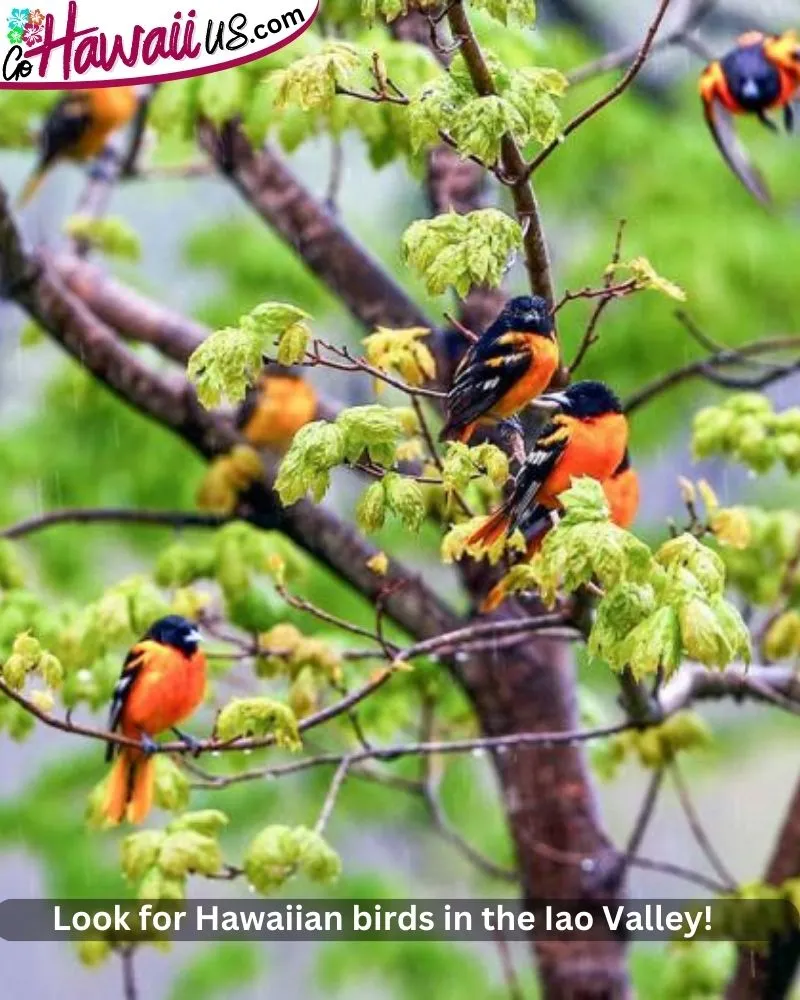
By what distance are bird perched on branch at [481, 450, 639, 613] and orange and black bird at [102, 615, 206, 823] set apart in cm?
49

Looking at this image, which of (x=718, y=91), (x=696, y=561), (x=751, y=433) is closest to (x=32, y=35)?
(x=718, y=91)

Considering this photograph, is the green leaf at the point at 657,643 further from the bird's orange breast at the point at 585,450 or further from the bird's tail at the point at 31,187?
the bird's tail at the point at 31,187

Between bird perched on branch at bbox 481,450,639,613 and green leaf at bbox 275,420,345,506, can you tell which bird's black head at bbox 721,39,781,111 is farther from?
green leaf at bbox 275,420,345,506

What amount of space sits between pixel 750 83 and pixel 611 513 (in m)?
1.03

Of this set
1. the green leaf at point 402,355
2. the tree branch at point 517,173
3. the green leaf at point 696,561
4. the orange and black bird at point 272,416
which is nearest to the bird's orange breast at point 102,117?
the orange and black bird at point 272,416

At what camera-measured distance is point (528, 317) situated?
195cm

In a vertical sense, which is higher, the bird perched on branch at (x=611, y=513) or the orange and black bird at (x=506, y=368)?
the orange and black bird at (x=506, y=368)

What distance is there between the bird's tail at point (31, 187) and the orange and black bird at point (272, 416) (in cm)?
106

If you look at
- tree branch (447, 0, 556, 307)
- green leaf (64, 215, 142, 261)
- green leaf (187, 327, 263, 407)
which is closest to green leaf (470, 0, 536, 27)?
tree branch (447, 0, 556, 307)

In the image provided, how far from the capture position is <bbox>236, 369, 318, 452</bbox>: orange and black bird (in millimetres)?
3480

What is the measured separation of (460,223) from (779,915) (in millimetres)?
1711

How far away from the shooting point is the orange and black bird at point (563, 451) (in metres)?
1.99

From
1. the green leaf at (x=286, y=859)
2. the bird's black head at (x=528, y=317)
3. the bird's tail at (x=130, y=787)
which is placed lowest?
the green leaf at (x=286, y=859)

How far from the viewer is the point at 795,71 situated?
289 cm
